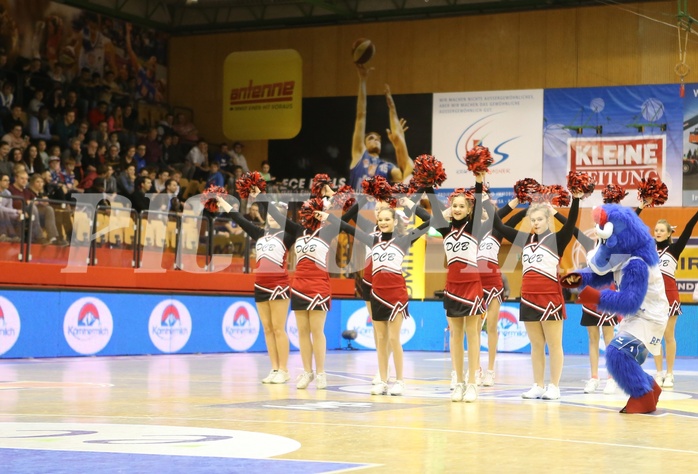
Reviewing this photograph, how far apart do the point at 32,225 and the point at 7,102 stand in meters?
6.86

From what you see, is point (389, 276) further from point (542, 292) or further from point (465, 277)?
point (542, 292)

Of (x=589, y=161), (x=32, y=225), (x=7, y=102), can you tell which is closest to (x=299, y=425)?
(x=32, y=225)

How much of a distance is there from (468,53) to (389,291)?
57.8 feet

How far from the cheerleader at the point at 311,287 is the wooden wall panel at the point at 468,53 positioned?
621 inches

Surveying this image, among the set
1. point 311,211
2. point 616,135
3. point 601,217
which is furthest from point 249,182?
point 616,135

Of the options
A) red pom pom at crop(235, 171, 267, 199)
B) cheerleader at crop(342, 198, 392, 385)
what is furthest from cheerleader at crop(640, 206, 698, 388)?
red pom pom at crop(235, 171, 267, 199)

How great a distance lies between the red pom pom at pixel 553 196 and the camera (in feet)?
30.2

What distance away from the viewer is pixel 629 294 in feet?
25.9

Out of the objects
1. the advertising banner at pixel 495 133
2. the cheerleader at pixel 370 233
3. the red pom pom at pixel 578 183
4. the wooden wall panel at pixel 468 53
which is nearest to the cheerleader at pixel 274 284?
the cheerleader at pixel 370 233

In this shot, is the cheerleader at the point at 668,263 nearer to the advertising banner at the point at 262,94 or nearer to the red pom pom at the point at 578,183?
the red pom pom at the point at 578,183

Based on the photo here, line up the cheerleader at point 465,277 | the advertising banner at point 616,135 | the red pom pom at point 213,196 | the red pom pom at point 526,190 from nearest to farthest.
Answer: the cheerleader at point 465,277 < the red pom pom at point 526,190 < the red pom pom at point 213,196 < the advertising banner at point 616,135

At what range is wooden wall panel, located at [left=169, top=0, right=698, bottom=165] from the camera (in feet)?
79.8

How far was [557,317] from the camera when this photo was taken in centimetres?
920

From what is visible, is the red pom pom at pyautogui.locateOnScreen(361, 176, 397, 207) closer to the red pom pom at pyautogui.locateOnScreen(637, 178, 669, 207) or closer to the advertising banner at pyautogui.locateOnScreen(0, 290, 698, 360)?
the red pom pom at pyautogui.locateOnScreen(637, 178, 669, 207)
